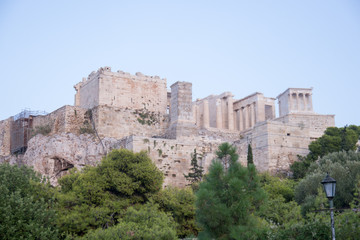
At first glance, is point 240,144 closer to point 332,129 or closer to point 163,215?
point 332,129

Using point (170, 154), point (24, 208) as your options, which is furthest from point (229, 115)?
point (24, 208)

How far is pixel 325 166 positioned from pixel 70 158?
46.3ft

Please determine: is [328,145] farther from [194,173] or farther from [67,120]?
[67,120]

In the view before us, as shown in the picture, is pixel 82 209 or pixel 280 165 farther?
pixel 280 165

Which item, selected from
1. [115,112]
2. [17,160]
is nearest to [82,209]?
[115,112]

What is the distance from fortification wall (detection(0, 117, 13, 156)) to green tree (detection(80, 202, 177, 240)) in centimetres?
1873

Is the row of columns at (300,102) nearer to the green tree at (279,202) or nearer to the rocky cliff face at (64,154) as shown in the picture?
the green tree at (279,202)

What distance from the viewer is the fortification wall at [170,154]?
28.6m

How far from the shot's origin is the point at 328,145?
1195 inches

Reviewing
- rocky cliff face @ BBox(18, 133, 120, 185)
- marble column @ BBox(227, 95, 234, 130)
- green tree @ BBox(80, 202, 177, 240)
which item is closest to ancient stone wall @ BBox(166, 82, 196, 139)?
rocky cliff face @ BBox(18, 133, 120, 185)

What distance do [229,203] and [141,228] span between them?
609 centimetres

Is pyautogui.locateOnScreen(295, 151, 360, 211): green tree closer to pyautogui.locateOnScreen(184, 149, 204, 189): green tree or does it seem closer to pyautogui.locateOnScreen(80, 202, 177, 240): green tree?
pyautogui.locateOnScreen(184, 149, 204, 189): green tree

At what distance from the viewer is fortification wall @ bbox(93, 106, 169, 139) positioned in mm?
31953

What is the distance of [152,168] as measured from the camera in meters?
23.1
